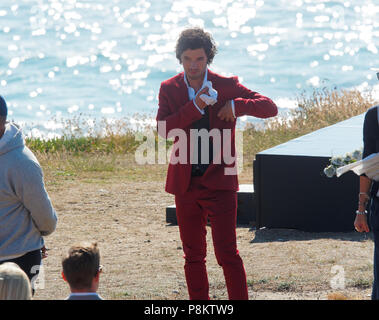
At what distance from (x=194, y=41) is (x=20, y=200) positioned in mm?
1362

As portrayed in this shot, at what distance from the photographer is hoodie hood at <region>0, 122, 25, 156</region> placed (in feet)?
13.7

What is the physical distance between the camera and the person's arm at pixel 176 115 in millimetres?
4750

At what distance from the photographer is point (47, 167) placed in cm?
1365

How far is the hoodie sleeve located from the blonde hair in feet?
2.49

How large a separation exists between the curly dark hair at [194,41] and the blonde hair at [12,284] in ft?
6.14

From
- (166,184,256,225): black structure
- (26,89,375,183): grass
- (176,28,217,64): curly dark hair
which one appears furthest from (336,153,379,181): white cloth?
(26,89,375,183): grass

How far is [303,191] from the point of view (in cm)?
823

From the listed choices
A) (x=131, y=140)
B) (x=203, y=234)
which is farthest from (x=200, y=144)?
(x=131, y=140)

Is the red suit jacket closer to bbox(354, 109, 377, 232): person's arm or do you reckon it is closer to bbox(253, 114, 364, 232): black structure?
bbox(354, 109, 377, 232): person's arm

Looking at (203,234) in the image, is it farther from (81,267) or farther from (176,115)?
(81,267)

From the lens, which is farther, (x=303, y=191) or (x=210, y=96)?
(x=303, y=191)

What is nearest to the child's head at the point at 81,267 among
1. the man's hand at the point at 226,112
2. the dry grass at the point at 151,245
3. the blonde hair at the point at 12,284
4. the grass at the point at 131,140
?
the blonde hair at the point at 12,284

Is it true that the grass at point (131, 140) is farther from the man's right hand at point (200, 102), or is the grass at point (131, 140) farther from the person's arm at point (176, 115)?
the man's right hand at point (200, 102)
